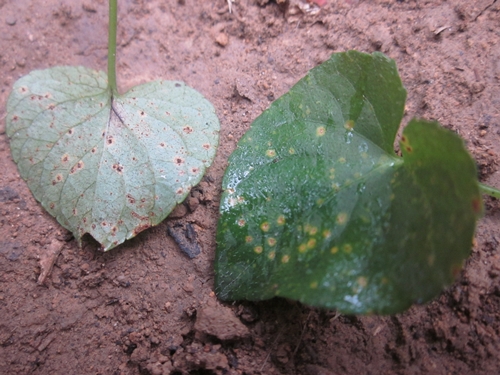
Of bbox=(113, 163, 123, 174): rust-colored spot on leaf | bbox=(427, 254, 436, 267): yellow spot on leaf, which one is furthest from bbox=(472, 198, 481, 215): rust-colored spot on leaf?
bbox=(113, 163, 123, 174): rust-colored spot on leaf

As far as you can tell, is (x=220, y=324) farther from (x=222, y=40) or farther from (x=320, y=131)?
(x=222, y=40)

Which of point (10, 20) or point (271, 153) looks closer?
point (271, 153)

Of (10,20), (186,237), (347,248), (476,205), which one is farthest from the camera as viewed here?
(10,20)

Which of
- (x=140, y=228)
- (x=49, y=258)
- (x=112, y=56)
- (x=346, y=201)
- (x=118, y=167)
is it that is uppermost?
(x=112, y=56)

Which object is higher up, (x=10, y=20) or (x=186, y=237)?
(x=10, y=20)

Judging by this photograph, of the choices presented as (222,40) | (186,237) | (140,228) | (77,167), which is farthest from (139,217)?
(222,40)

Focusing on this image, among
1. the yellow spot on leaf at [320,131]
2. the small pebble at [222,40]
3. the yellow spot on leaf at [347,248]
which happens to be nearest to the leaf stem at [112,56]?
the small pebble at [222,40]

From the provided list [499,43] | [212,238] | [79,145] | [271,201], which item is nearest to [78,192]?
[79,145]

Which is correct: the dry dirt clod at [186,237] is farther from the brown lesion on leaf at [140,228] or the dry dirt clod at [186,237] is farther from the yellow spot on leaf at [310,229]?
the yellow spot on leaf at [310,229]
